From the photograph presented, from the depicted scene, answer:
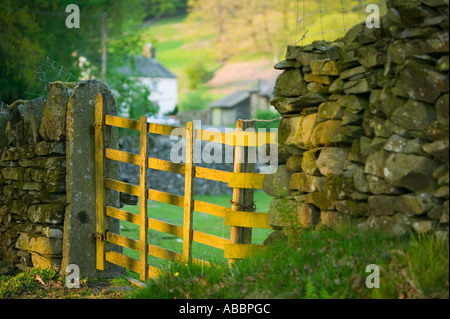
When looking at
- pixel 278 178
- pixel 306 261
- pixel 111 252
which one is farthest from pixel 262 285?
pixel 111 252

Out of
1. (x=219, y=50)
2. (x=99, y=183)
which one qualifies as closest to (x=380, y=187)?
(x=99, y=183)

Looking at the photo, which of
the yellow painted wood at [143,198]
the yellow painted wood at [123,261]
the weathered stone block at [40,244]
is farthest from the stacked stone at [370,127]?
the weathered stone block at [40,244]

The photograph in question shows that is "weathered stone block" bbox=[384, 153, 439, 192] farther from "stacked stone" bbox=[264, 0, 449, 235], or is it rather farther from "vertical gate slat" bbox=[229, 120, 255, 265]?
"vertical gate slat" bbox=[229, 120, 255, 265]

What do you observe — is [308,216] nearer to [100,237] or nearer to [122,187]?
[122,187]

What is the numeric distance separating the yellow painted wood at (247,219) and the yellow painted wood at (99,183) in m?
2.24

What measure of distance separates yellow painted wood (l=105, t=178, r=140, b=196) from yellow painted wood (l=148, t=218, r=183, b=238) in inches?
16.1

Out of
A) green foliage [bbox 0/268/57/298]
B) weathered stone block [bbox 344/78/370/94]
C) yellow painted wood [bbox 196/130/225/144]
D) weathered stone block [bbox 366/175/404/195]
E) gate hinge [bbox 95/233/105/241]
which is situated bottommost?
green foliage [bbox 0/268/57/298]

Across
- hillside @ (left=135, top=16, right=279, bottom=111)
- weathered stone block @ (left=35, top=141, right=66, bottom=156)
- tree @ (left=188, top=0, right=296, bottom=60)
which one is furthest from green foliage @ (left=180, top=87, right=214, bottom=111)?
weathered stone block @ (left=35, top=141, right=66, bottom=156)

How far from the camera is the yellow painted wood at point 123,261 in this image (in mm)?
6928

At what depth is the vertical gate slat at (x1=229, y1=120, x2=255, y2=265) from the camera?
225 inches

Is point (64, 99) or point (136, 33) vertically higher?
point (136, 33)

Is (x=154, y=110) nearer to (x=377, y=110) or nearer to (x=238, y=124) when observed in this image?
(x=238, y=124)

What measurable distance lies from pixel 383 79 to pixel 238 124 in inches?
64.1
